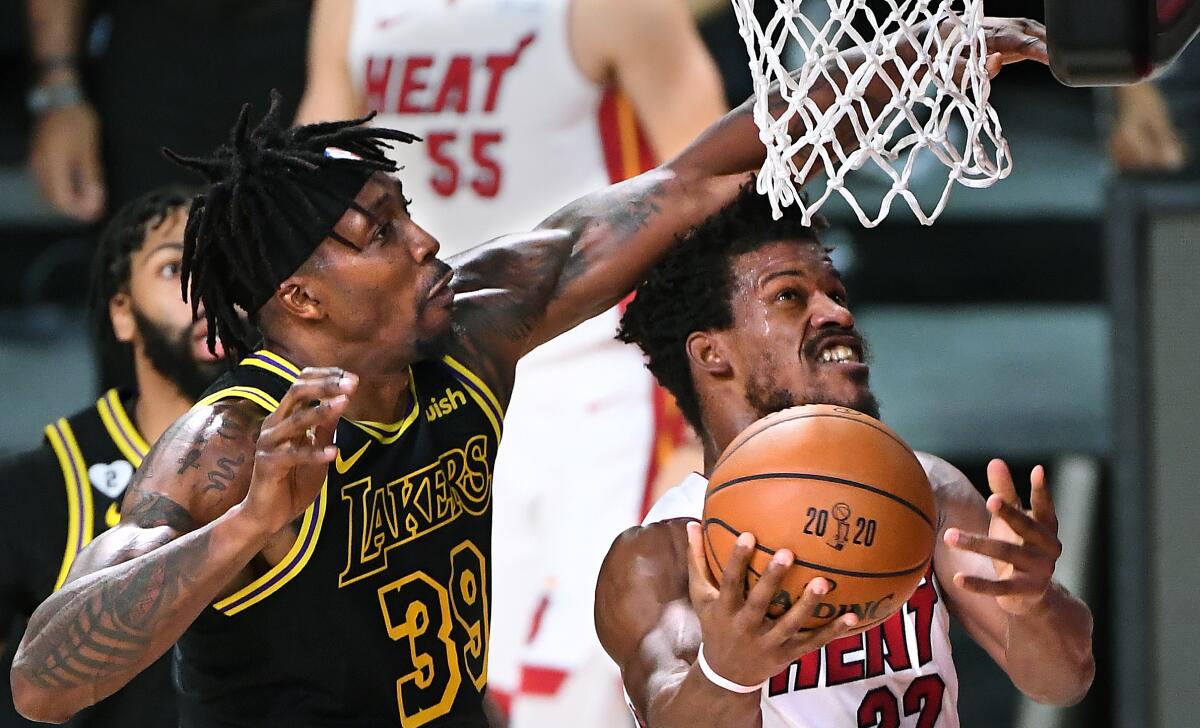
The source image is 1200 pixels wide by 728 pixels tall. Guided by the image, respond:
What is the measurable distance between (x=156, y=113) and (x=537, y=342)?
303cm

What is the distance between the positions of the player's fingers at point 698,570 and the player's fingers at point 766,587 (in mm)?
86

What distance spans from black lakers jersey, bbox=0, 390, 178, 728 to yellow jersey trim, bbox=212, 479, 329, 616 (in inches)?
39.4

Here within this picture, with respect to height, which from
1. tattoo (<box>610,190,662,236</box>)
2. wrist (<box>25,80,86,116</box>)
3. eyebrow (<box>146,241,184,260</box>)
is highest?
tattoo (<box>610,190,662,236</box>)

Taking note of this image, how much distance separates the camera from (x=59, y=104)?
571 centimetres

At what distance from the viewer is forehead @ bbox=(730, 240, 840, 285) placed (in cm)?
333

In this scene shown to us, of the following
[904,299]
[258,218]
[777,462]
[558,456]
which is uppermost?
[258,218]

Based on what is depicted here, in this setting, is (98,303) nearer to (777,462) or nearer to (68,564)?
(68,564)

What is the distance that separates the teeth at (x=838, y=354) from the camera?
3.22 m

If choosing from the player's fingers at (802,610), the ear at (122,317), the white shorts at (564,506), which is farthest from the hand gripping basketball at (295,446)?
the white shorts at (564,506)

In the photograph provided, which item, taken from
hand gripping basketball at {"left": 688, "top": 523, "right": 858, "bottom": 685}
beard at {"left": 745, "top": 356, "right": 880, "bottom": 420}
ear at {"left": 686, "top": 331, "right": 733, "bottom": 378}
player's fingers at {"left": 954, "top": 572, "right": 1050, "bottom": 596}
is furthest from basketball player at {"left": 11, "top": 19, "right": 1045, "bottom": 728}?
player's fingers at {"left": 954, "top": 572, "right": 1050, "bottom": 596}

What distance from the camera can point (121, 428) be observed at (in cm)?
413

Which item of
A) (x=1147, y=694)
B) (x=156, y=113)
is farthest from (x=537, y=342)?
(x=156, y=113)

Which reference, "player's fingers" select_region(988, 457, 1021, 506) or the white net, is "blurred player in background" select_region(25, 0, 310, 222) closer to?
the white net

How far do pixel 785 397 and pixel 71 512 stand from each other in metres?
1.61
